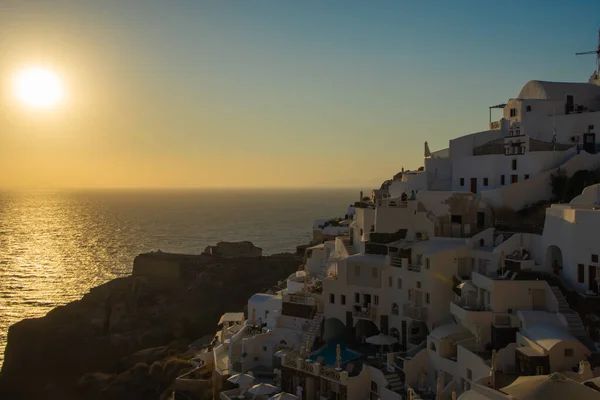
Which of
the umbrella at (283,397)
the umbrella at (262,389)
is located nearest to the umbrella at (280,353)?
the umbrella at (262,389)

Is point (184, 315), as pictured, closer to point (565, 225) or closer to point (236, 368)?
point (236, 368)

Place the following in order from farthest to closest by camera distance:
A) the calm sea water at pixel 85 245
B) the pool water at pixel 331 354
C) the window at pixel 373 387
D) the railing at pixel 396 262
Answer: the calm sea water at pixel 85 245 < the railing at pixel 396 262 < the pool water at pixel 331 354 < the window at pixel 373 387

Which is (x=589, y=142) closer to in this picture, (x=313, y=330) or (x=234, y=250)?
(x=313, y=330)

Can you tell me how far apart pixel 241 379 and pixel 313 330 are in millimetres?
6244

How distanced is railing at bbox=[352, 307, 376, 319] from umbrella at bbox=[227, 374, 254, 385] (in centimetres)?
726

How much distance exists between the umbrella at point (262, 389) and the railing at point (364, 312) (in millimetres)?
7407

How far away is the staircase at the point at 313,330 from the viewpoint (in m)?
36.4

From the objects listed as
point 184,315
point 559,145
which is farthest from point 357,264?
point 184,315

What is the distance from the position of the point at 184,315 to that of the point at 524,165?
125 ft

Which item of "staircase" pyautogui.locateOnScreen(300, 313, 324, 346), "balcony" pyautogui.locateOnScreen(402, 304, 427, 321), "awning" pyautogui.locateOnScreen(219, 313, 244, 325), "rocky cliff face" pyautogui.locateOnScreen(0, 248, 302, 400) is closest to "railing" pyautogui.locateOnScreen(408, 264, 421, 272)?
"balcony" pyautogui.locateOnScreen(402, 304, 427, 321)

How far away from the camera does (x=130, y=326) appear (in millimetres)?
60844

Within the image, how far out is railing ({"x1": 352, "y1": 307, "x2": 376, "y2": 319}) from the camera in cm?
3584

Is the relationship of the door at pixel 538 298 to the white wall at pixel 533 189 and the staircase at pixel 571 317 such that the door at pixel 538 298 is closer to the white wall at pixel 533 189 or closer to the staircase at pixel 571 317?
the staircase at pixel 571 317

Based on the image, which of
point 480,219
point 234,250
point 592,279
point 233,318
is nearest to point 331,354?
point 480,219
